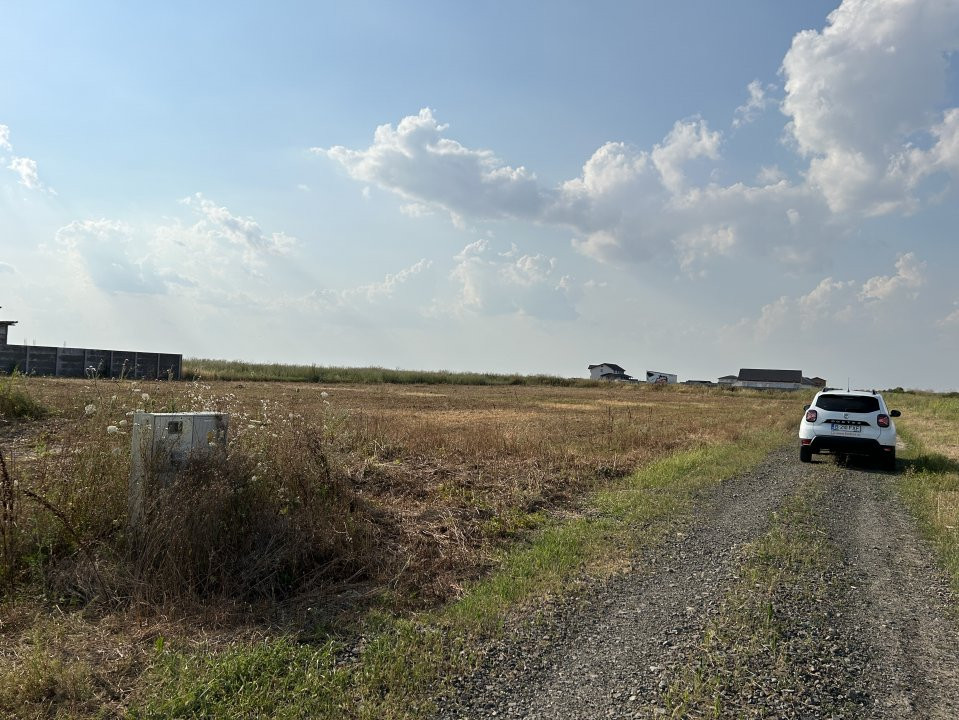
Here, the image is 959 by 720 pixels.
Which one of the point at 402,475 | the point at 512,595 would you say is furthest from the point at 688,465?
the point at 512,595

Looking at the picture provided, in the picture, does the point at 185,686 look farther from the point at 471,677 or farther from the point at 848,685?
the point at 848,685

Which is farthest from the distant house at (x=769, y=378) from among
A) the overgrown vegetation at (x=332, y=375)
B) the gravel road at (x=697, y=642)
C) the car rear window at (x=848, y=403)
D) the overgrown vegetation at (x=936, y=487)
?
the gravel road at (x=697, y=642)

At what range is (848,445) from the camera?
15.4m

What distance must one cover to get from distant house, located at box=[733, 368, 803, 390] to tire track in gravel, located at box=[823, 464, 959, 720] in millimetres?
123975

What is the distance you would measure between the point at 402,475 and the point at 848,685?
7.88 metres

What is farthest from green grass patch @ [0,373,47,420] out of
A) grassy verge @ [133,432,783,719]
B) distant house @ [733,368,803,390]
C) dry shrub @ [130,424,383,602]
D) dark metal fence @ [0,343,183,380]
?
distant house @ [733,368,803,390]

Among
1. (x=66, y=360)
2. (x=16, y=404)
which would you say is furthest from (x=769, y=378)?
(x=16, y=404)

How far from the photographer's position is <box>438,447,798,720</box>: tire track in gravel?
13.6ft

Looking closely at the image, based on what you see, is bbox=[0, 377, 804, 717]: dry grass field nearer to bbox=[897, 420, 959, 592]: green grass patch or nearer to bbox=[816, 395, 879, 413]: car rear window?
bbox=[897, 420, 959, 592]: green grass patch

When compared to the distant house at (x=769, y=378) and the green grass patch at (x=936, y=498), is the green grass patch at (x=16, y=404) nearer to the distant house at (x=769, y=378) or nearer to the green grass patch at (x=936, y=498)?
the green grass patch at (x=936, y=498)

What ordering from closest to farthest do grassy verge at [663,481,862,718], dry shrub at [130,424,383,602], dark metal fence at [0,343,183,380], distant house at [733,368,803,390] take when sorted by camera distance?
grassy verge at [663,481,862,718] → dry shrub at [130,424,383,602] → dark metal fence at [0,343,183,380] → distant house at [733,368,803,390]

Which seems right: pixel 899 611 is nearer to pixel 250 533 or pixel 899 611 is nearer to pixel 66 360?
pixel 250 533

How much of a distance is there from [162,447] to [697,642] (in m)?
5.14

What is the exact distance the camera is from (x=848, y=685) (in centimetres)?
436
